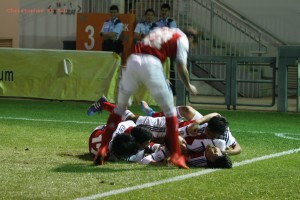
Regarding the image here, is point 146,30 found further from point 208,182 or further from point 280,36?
point 208,182

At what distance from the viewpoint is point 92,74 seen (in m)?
20.2

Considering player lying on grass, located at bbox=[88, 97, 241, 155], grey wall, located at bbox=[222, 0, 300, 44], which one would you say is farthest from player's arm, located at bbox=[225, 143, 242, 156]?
grey wall, located at bbox=[222, 0, 300, 44]

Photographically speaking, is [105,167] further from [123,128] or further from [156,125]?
[156,125]

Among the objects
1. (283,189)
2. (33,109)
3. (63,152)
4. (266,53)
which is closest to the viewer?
(283,189)

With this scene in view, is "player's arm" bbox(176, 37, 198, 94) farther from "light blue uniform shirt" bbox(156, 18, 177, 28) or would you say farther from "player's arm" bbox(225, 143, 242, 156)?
"light blue uniform shirt" bbox(156, 18, 177, 28)

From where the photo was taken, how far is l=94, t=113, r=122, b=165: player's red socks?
11.1 metres

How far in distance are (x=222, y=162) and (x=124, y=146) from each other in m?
1.16

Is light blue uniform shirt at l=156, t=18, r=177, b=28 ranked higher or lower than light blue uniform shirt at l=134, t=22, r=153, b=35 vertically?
higher

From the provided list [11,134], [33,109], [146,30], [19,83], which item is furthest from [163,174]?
[146,30]

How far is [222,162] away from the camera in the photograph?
10867 millimetres

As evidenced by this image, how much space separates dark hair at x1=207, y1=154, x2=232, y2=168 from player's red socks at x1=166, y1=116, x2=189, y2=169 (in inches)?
12.1

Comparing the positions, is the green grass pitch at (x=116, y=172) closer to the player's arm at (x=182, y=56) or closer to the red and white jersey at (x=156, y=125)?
the red and white jersey at (x=156, y=125)

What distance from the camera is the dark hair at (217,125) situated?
35.4 feet

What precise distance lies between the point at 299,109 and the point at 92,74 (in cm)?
443
